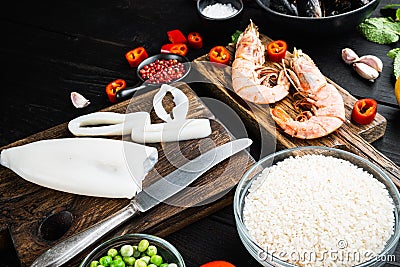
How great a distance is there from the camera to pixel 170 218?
2.14 metres

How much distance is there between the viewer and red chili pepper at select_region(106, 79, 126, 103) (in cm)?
281

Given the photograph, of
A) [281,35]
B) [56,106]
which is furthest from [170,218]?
[281,35]

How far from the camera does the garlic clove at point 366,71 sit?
2.78 meters

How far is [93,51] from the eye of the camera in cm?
316

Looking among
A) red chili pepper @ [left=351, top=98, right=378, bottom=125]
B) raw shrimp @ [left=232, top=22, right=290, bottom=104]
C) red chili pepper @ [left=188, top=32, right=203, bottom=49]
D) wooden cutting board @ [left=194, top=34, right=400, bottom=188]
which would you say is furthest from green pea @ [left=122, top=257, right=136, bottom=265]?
red chili pepper @ [left=188, top=32, right=203, bottom=49]

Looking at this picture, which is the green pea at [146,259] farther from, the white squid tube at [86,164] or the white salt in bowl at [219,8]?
the white salt in bowl at [219,8]

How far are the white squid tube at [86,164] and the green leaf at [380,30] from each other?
4.43ft

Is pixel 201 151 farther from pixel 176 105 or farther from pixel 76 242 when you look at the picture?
pixel 76 242

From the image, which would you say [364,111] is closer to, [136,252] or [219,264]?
[219,264]

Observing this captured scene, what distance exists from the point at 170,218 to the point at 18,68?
55.6 inches

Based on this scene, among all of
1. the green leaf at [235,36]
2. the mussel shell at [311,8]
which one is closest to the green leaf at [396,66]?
the mussel shell at [311,8]

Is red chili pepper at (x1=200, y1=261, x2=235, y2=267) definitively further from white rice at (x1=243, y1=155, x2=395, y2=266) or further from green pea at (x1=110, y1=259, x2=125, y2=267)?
green pea at (x1=110, y1=259, x2=125, y2=267)

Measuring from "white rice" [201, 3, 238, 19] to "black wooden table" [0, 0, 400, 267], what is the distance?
0.08 meters

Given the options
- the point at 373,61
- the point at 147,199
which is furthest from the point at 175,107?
the point at 373,61
